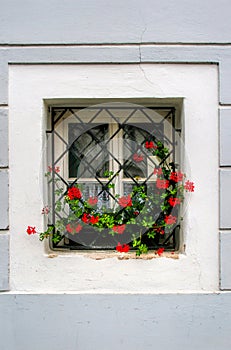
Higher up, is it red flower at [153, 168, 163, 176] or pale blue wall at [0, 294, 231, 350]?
red flower at [153, 168, 163, 176]

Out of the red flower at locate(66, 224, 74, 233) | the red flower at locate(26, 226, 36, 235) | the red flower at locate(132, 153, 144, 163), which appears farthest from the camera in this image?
the red flower at locate(132, 153, 144, 163)

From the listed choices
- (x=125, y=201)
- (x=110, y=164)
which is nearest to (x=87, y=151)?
(x=110, y=164)

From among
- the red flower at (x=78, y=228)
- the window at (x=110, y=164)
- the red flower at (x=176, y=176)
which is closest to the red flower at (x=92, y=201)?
the window at (x=110, y=164)

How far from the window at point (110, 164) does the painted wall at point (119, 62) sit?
0.35 metres

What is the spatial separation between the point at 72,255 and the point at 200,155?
3.59ft

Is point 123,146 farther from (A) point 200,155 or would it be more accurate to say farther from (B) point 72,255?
(B) point 72,255

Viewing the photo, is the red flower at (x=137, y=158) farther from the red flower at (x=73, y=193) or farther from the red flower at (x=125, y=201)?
the red flower at (x=73, y=193)

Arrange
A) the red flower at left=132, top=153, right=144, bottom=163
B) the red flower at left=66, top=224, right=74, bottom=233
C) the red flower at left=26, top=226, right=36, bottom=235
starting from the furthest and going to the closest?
the red flower at left=132, top=153, right=144, bottom=163 < the red flower at left=66, top=224, right=74, bottom=233 < the red flower at left=26, top=226, right=36, bottom=235

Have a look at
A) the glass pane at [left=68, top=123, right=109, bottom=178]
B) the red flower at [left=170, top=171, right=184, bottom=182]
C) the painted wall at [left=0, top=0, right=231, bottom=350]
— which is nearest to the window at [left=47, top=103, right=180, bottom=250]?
the glass pane at [left=68, top=123, right=109, bottom=178]

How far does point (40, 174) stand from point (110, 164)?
52 cm

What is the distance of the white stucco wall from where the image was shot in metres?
2.74

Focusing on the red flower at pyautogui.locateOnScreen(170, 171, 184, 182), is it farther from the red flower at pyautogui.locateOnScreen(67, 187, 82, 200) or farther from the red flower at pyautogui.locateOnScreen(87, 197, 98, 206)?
the red flower at pyautogui.locateOnScreen(67, 187, 82, 200)

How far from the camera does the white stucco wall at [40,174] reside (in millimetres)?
2738

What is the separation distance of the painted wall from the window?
35 centimetres
